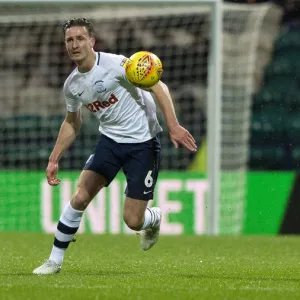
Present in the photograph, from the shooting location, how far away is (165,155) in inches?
588

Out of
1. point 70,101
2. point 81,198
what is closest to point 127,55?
point 70,101

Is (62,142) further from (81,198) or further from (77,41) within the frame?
(77,41)

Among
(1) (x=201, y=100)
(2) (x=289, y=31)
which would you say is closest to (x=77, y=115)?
(1) (x=201, y=100)

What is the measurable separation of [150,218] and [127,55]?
747cm

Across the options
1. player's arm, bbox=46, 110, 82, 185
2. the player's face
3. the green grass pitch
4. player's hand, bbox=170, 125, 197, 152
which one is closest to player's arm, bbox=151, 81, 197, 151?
player's hand, bbox=170, 125, 197, 152

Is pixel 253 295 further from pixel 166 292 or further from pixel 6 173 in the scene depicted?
pixel 6 173

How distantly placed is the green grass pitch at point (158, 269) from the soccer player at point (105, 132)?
0.43m

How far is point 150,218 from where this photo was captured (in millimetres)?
7676

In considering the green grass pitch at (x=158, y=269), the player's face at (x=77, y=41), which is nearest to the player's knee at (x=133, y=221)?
the green grass pitch at (x=158, y=269)

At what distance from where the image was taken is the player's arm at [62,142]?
704cm

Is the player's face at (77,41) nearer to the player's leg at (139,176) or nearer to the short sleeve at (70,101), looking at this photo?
the short sleeve at (70,101)

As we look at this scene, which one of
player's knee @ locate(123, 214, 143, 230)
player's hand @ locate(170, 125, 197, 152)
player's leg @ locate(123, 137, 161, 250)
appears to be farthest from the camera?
player's knee @ locate(123, 214, 143, 230)

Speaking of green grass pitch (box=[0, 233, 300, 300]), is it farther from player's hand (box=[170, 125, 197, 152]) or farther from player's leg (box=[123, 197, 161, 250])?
player's hand (box=[170, 125, 197, 152])

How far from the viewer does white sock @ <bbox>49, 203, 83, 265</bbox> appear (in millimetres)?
6891
